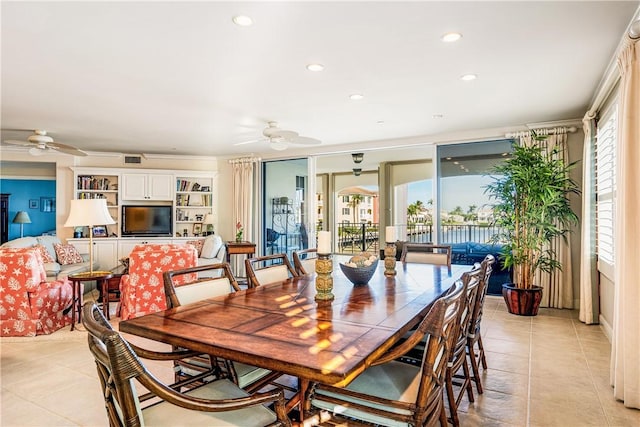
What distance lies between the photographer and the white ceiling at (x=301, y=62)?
2.35 meters

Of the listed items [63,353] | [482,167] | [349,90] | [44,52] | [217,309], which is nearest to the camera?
[217,309]

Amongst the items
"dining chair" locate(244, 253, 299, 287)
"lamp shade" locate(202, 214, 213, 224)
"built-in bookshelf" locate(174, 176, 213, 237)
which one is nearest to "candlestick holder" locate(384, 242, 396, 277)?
"dining chair" locate(244, 253, 299, 287)

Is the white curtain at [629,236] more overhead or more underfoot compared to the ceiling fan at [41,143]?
more underfoot

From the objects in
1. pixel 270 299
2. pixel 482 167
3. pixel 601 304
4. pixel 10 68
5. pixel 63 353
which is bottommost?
pixel 63 353

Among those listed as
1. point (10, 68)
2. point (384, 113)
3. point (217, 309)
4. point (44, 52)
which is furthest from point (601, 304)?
point (10, 68)

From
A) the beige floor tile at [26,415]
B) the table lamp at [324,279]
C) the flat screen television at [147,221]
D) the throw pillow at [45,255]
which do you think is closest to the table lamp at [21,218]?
the flat screen television at [147,221]

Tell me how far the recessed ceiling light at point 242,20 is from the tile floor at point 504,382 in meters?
2.59

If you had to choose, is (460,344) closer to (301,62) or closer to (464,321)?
(464,321)

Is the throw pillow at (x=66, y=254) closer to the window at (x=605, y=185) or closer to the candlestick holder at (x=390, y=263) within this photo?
the candlestick holder at (x=390, y=263)

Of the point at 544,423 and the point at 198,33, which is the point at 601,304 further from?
the point at 198,33

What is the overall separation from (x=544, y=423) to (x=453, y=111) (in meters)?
3.34

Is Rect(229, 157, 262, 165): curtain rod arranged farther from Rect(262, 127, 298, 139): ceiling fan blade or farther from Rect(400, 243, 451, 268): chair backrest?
Rect(400, 243, 451, 268): chair backrest

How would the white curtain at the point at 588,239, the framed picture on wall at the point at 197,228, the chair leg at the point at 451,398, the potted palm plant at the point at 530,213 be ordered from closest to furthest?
1. the chair leg at the point at 451,398
2. the white curtain at the point at 588,239
3. the potted palm plant at the point at 530,213
4. the framed picture on wall at the point at 197,228

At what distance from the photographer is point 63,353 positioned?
3.46m
